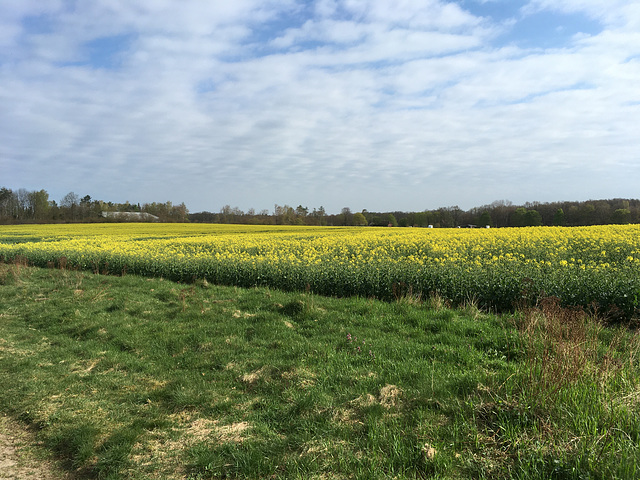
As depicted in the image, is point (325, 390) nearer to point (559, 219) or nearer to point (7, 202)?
point (559, 219)

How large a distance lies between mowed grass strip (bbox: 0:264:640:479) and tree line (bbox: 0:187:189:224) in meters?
73.7

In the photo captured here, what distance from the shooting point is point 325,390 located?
460 centimetres

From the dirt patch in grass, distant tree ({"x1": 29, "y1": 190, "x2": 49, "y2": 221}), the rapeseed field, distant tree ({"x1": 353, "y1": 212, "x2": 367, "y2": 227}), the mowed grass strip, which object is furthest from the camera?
distant tree ({"x1": 353, "y1": 212, "x2": 367, "y2": 227})

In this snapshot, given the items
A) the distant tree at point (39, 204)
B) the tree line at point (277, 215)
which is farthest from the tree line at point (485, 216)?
the distant tree at point (39, 204)

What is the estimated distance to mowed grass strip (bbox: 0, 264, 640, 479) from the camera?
10.2ft

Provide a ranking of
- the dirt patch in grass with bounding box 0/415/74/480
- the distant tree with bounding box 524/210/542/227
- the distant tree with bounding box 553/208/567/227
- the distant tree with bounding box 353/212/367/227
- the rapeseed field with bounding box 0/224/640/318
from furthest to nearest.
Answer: the distant tree with bounding box 353/212/367/227, the distant tree with bounding box 524/210/542/227, the distant tree with bounding box 553/208/567/227, the rapeseed field with bounding box 0/224/640/318, the dirt patch in grass with bounding box 0/415/74/480

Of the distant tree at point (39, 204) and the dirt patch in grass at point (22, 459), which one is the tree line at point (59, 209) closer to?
the distant tree at point (39, 204)

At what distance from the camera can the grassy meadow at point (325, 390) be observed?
3121 mm

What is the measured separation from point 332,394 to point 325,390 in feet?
0.46

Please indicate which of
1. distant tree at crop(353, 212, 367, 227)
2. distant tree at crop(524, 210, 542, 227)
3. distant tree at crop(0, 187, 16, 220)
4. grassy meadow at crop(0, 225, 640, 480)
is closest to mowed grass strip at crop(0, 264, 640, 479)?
grassy meadow at crop(0, 225, 640, 480)

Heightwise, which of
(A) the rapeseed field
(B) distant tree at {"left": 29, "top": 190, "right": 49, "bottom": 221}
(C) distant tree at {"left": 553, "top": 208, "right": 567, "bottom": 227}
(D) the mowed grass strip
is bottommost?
(D) the mowed grass strip

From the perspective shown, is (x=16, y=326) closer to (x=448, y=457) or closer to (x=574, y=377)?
(x=448, y=457)

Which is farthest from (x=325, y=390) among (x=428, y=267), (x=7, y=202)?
(x=7, y=202)

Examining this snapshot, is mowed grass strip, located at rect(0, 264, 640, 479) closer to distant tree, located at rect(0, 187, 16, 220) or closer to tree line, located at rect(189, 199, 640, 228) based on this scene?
tree line, located at rect(189, 199, 640, 228)
